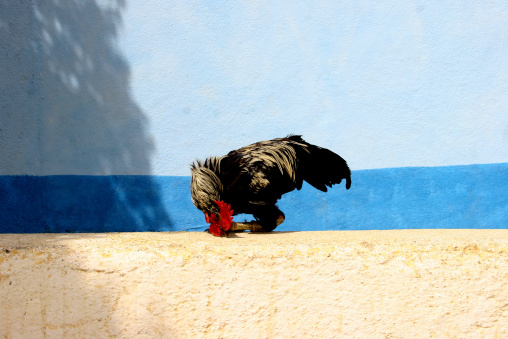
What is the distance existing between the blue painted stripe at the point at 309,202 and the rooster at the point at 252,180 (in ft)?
5.40

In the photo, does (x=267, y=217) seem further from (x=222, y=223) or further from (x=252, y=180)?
(x=222, y=223)

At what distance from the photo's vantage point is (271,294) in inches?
83.7

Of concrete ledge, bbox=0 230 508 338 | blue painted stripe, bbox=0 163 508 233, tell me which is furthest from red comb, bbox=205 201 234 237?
blue painted stripe, bbox=0 163 508 233

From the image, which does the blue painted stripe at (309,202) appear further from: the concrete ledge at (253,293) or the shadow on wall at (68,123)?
the concrete ledge at (253,293)

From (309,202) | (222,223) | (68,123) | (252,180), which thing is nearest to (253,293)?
(222,223)

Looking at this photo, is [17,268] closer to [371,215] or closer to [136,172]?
[136,172]

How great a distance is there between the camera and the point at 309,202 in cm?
524

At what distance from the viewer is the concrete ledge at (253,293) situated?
2.09 metres

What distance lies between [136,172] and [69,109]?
1.05 metres

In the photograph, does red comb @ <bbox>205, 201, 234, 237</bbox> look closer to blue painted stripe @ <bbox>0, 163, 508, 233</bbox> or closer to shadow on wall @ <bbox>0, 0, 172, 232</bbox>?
blue painted stripe @ <bbox>0, 163, 508, 233</bbox>

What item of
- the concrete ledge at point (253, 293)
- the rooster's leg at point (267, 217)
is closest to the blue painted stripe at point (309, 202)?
the rooster's leg at point (267, 217)

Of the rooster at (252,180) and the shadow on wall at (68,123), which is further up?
the shadow on wall at (68,123)

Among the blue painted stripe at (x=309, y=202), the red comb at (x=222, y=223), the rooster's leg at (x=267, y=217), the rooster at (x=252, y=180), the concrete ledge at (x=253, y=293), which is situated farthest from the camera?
the blue painted stripe at (x=309, y=202)

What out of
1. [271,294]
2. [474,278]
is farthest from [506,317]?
[271,294]
